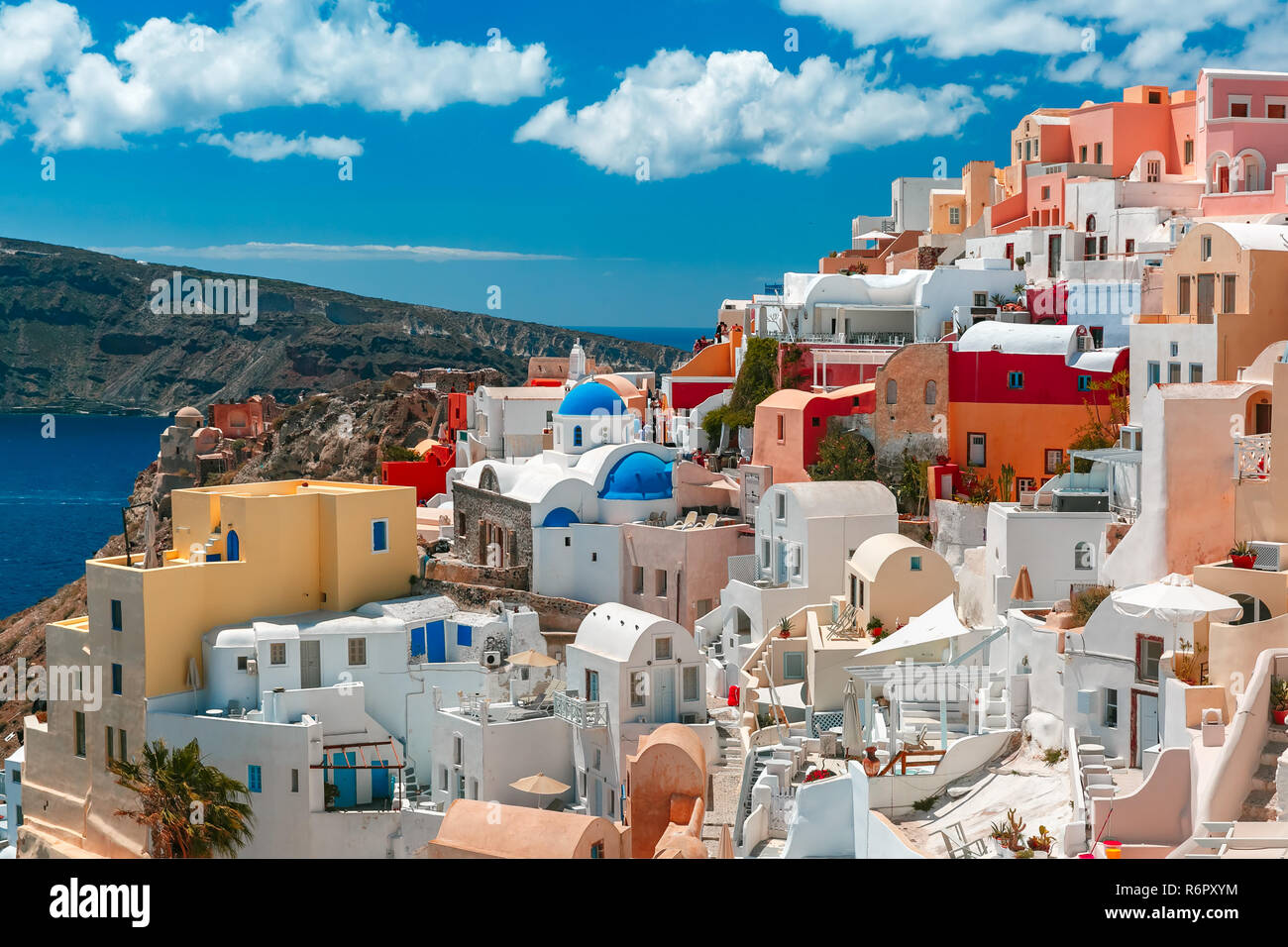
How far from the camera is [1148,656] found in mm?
19859

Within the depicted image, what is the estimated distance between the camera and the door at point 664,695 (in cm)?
2766

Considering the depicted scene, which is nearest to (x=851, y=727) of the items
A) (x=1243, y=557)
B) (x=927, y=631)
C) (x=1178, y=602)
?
(x=927, y=631)

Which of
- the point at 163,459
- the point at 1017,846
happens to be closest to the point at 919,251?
the point at 1017,846

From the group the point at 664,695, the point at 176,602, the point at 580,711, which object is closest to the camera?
the point at 664,695

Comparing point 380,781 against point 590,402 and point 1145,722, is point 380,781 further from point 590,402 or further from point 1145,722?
point 1145,722

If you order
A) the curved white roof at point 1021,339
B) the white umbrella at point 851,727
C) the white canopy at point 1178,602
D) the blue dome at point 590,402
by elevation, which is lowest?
the white umbrella at point 851,727

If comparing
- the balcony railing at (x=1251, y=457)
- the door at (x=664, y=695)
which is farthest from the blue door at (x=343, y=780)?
the balcony railing at (x=1251, y=457)

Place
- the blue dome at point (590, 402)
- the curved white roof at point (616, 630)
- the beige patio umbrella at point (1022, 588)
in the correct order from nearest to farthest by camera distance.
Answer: the beige patio umbrella at point (1022, 588)
the curved white roof at point (616, 630)
the blue dome at point (590, 402)

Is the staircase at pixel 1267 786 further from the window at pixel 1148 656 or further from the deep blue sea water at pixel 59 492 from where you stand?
the deep blue sea water at pixel 59 492

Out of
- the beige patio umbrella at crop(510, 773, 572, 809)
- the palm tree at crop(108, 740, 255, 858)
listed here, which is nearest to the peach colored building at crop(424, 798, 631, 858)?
the beige patio umbrella at crop(510, 773, 572, 809)

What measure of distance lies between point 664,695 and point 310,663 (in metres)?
7.37

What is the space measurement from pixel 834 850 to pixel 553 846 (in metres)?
5.13

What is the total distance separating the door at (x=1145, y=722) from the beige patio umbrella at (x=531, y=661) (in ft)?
44.2

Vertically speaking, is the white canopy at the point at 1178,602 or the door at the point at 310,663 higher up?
the white canopy at the point at 1178,602
